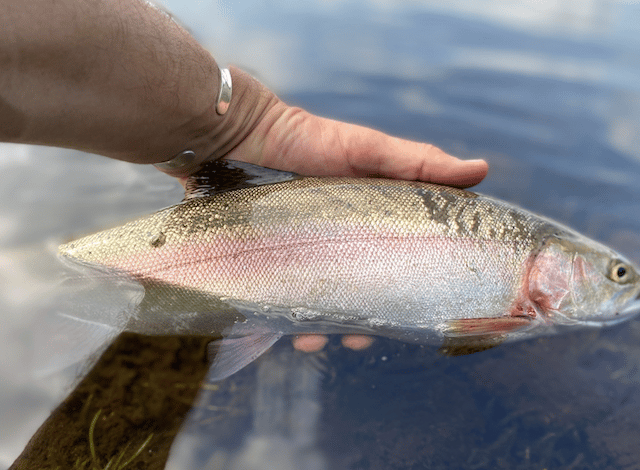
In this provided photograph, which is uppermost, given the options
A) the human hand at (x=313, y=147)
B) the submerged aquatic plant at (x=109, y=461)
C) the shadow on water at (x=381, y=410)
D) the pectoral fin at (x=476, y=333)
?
the human hand at (x=313, y=147)

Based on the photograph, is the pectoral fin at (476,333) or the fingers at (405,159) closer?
the pectoral fin at (476,333)

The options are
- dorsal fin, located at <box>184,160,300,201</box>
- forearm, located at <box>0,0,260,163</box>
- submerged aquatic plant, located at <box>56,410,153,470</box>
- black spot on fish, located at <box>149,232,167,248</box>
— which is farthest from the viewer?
dorsal fin, located at <box>184,160,300,201</box>

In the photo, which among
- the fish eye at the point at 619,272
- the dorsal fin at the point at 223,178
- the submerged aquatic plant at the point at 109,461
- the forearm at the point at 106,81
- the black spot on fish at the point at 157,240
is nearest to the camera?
the forearm at the point at 106,81

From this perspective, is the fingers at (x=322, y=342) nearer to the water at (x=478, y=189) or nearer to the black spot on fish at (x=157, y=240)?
the water at (x=478, y=189)

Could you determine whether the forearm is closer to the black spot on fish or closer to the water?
the black spot on fish

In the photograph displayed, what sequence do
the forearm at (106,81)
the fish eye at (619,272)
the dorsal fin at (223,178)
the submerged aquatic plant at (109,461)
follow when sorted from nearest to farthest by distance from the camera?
1. the forearm at (106,81)
2. the submerged aquatic plant at (109,461)
3. the fish eye at (619,272)
4. the dorsal fin at (223,178)

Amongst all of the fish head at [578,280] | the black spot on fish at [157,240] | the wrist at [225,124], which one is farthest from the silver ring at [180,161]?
the fish head at [578,280]

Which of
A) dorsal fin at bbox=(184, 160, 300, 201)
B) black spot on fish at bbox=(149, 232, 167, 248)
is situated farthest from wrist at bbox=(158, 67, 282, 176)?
black spot on fish at bbox=(149, 232, 167, 248)

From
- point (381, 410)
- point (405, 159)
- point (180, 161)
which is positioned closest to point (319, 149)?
point (405, 159)
